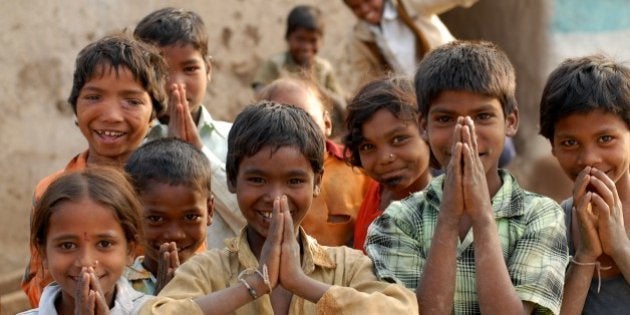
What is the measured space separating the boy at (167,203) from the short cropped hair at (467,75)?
2.90ft

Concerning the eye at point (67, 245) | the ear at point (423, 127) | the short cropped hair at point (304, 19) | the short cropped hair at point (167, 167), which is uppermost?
the short cropped hair at point (304, 19)

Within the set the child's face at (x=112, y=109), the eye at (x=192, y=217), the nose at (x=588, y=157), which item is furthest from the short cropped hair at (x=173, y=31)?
the nose at (x=588, y=157)

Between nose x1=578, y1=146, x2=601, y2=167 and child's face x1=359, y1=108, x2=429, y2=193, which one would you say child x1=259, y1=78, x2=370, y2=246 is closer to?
child's face x1=359, y1=108, x2=429, y2=193

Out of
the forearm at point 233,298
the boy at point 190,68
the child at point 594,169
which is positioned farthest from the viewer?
the boy at point 190,68

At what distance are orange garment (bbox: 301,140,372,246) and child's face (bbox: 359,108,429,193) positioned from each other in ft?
0.89

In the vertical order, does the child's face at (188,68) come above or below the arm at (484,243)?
above

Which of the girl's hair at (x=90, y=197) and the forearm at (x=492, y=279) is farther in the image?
the girl's hair at (x=90, y=197)

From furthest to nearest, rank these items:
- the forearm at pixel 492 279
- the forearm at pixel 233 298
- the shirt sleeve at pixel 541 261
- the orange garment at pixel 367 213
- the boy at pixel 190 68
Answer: the boy at pixel 190 68 → the orange garment at pixel 367 213 → the shirt sleeve at pixel 541 261 → the forearm at pixel 492 279 → the forearm at pixel 233 298

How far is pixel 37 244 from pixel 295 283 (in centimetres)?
88

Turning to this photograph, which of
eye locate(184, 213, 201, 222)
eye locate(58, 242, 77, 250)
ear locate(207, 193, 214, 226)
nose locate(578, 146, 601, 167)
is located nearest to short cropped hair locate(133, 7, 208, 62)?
ear locate(207, 193, 214, 226)

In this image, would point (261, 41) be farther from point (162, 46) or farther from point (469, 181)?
point (469, 181)

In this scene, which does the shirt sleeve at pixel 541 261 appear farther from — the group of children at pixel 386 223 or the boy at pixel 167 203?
the boy at pixel 167 203

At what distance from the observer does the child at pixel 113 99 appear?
5258mm

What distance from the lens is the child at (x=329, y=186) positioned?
540 centimetres
